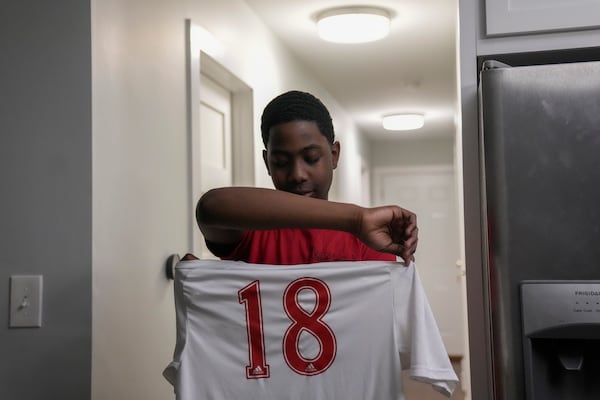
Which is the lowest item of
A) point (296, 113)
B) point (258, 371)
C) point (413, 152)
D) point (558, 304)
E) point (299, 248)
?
point (258, 371)

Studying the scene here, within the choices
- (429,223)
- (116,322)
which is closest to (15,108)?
(116,322)

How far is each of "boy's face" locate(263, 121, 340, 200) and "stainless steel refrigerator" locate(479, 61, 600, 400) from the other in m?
0.33

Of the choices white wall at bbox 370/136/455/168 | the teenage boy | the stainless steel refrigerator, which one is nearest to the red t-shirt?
the teenage boy

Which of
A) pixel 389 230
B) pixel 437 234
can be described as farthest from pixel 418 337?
pixel 437 234

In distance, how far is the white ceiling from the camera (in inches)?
127

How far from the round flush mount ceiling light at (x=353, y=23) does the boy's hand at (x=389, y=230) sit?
2.24 m

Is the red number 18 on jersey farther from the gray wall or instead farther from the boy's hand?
the gray wall

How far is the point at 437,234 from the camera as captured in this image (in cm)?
712

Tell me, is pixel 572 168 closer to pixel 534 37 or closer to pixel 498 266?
pixel 498 266

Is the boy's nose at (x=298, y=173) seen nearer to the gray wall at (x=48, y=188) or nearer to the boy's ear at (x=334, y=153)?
the boy's ear at (x=334, y=153)

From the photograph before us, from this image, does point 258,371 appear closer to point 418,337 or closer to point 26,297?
point 418,337

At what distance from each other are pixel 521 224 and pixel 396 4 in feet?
6.96

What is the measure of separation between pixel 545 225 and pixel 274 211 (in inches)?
20.6

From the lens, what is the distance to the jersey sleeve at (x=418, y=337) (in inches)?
45.3
